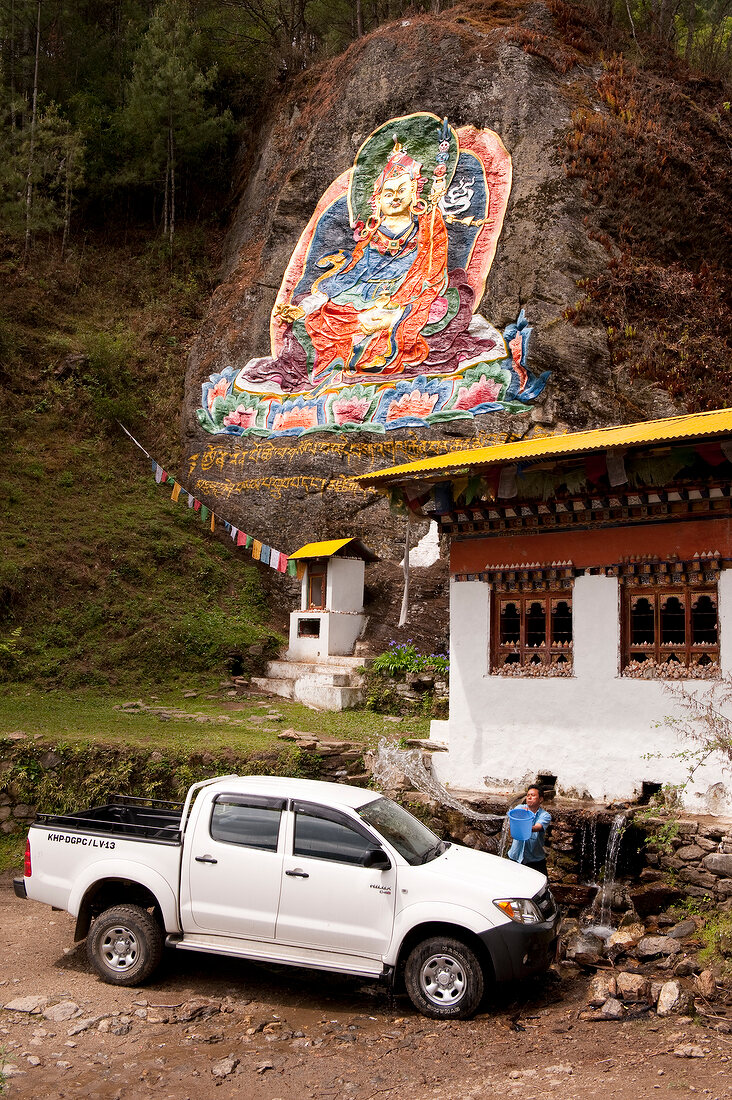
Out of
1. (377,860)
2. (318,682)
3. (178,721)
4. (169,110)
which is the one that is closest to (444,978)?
(377,860)

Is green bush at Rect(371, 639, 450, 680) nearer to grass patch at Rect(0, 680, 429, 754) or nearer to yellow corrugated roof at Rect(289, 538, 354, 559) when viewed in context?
grass patch at Rect(0, 680, 429, 754)

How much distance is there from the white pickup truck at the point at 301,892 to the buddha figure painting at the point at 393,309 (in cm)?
1610

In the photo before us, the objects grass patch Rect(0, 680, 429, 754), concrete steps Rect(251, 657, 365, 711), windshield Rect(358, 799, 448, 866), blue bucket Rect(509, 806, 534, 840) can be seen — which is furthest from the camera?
concrete steps Rect(251, 657, 365, 711)

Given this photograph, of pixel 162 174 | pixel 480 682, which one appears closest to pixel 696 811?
pixel 480 682

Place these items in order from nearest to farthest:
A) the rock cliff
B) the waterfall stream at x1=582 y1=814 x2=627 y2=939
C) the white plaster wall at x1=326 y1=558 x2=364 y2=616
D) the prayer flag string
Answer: the waterfall stream at x1=582 y1=814 x2=627 y2=939
the white plaster wall at x1=326 y1=558 x2=364 y2=616
the prayer flag string
the rock cliff

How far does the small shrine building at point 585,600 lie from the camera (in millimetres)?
9875

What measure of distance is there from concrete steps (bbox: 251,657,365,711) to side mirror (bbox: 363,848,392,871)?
9053 mm

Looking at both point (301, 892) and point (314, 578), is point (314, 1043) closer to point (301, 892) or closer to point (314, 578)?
point (301, 892)

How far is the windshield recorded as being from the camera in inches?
277

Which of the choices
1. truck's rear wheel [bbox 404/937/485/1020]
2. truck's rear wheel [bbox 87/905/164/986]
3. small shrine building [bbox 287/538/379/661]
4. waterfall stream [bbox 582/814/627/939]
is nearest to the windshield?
truck's rear wheel [bbox 404/937/485/1020]

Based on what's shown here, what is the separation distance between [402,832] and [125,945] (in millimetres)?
2398

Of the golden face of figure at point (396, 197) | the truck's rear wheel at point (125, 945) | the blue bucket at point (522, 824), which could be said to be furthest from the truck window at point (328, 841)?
the golden face of figure at point (396, 197)

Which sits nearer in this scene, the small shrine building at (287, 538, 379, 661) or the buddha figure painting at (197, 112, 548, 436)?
the small shrine building at (287, 538, 379, 661)

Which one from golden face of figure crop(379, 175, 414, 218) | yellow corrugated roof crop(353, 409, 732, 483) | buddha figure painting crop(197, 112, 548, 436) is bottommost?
yellow corrugated roof crop(353, 409, 732, 483)
